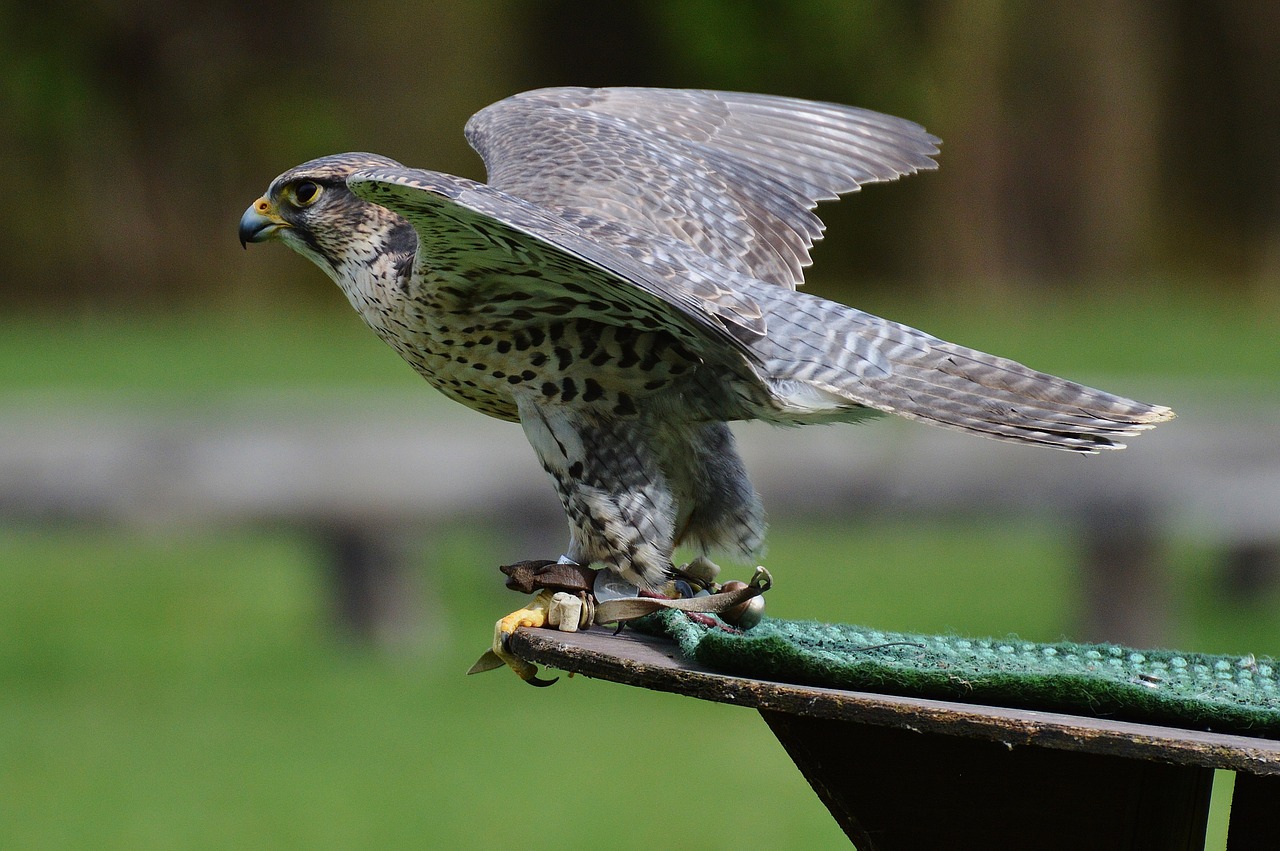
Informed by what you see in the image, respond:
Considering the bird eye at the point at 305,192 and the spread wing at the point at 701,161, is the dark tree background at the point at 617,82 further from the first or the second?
the bird eye at the point at 305,192

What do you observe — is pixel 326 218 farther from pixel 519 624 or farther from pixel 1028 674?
pixel 1028 674

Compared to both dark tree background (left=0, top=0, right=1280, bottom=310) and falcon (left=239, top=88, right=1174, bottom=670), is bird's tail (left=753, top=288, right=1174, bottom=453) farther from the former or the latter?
dark tree background (left=0, top=0, right=1280, bottom=310)

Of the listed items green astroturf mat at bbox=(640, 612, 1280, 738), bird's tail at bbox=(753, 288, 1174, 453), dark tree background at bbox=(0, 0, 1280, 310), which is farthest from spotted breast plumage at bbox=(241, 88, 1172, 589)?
dark tree background at bbox=(0, 0, 1280, 310)

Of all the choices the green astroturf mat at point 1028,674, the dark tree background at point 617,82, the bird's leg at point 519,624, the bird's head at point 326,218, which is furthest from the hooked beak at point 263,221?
the dark tree background at point 617,82

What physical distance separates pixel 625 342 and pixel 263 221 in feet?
2.22

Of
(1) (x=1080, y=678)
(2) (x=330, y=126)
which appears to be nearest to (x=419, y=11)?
(2) (x=330, y=126)

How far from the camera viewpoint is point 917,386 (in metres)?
2.19

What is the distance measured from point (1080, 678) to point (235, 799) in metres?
5.40

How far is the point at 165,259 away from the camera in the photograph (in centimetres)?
1617

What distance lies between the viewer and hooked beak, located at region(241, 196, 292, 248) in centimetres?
262

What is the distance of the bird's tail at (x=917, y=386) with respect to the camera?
6.82ft

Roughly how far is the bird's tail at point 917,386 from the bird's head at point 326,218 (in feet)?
1.93

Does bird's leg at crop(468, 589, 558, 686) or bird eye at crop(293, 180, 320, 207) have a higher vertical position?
bird eye at crop(293, 180, 320, 207)

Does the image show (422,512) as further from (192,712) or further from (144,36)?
(144,36)
